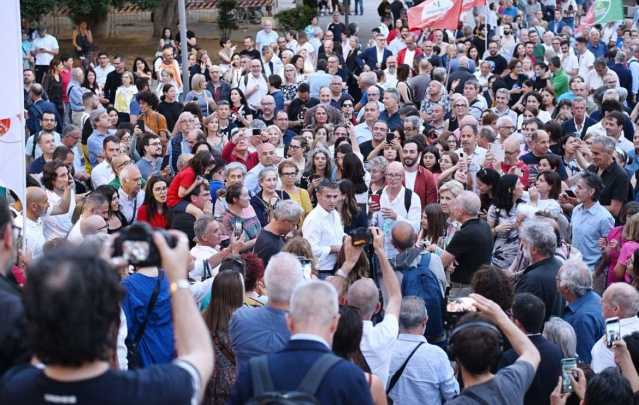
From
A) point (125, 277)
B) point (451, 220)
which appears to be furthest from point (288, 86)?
point (125, 277)

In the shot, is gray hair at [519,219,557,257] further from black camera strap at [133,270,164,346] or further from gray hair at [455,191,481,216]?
black camera strap at [133,270,164,346]

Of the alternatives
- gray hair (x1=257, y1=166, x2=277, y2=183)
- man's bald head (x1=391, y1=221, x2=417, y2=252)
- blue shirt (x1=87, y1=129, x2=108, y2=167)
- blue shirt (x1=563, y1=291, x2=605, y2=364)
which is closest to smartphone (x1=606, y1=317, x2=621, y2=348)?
blue shirt (x1=563, y1=291, x2=605, y2=364)

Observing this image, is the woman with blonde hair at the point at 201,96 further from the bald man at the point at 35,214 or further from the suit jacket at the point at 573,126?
the bald man at the point at 35,214

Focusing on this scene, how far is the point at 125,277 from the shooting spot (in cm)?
656

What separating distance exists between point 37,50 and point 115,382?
62.9 feet

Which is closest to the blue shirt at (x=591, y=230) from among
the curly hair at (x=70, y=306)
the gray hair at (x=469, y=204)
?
the gray hair at (x=469, y=204)

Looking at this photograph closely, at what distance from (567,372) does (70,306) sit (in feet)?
11.5

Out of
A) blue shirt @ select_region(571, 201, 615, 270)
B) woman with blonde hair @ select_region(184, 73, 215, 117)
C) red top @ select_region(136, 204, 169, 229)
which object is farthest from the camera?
woman with blonde hair @ select_region(184, 73, 215, 117)

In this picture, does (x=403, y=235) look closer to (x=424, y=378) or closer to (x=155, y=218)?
(x=424, y=378)

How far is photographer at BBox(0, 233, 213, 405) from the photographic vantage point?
9.89ft

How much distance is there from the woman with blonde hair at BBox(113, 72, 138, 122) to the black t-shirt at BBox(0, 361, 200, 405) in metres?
13.9

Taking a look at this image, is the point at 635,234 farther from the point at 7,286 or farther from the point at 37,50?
the point at 37,50

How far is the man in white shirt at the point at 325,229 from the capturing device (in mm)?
9117

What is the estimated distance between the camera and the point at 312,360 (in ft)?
13.5
